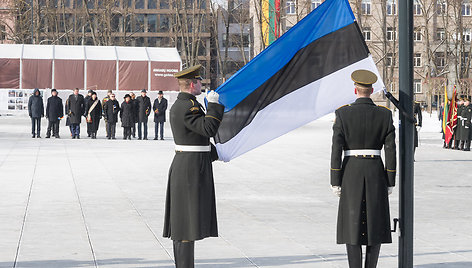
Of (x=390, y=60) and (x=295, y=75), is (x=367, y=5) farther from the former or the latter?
(x=295, y=75)

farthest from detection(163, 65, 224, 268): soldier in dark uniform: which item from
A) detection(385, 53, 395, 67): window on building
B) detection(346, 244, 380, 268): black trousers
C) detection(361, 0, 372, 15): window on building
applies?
detection(361, 0, 372, 15): window on building

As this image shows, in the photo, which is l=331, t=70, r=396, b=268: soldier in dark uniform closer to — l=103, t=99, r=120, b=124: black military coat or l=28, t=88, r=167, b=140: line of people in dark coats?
l=28, t=88, r=167, b=140: line of people in dark coats

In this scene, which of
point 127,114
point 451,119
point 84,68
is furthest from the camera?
point 84,68

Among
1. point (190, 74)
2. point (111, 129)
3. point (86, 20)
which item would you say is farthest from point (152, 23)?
point (190, 74)

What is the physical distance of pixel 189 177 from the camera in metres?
6.70

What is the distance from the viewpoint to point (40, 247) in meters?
8.45

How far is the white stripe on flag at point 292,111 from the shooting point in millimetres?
7633

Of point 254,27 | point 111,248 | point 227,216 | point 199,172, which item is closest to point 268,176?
point 227,216

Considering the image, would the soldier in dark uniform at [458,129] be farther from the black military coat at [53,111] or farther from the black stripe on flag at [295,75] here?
the black stripe on flag at [295,75]

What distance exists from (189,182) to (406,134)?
1633 millimetres

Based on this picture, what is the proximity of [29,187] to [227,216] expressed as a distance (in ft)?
14.6

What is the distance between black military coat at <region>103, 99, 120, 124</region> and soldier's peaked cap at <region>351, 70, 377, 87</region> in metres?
24.6

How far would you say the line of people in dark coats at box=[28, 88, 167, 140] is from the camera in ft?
99.2

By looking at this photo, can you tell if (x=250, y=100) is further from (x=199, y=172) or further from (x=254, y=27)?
(x=254, y=27)
